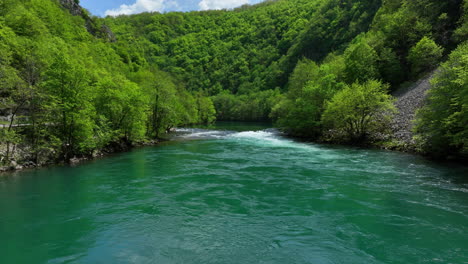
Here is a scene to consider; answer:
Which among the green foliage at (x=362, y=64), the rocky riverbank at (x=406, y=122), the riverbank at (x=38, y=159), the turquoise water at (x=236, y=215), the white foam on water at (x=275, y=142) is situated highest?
the green foliage at (x=362, y=64)

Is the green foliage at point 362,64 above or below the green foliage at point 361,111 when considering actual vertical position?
above

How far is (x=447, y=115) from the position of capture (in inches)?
818

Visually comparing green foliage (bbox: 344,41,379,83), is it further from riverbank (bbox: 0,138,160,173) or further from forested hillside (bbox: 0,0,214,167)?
riverbank (bbox: 0,138,160,173)

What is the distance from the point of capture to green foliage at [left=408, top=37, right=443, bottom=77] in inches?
1759

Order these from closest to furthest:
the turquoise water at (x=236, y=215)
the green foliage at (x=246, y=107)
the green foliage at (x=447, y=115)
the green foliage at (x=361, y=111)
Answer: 1. the turquoise water at (x=236, y=215)
2. the green foliage at (x=447, y=115)
3. the green foliage at (x=361, y=111)
4. the green foliage at (x=246, y=107)

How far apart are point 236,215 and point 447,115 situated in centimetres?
2048

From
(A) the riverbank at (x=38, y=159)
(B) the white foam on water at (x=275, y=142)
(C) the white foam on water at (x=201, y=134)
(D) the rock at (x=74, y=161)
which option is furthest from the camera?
(C) the white foam on water at (x=201, y=134)

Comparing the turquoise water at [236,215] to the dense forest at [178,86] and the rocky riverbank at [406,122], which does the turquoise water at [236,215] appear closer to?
the dense forest at [178,86]

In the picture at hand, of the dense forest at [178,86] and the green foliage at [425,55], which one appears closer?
the dense forest at [178,86]

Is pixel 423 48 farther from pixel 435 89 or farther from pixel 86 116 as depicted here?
pixel 86 116

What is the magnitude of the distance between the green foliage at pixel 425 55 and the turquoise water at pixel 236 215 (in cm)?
3452

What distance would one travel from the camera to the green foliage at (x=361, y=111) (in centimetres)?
3222

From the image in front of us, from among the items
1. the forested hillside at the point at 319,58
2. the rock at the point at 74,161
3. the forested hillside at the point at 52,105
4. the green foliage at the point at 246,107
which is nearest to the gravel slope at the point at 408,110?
the forested hillside at the point at 319,58

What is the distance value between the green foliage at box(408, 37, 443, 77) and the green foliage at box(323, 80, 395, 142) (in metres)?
18.9
